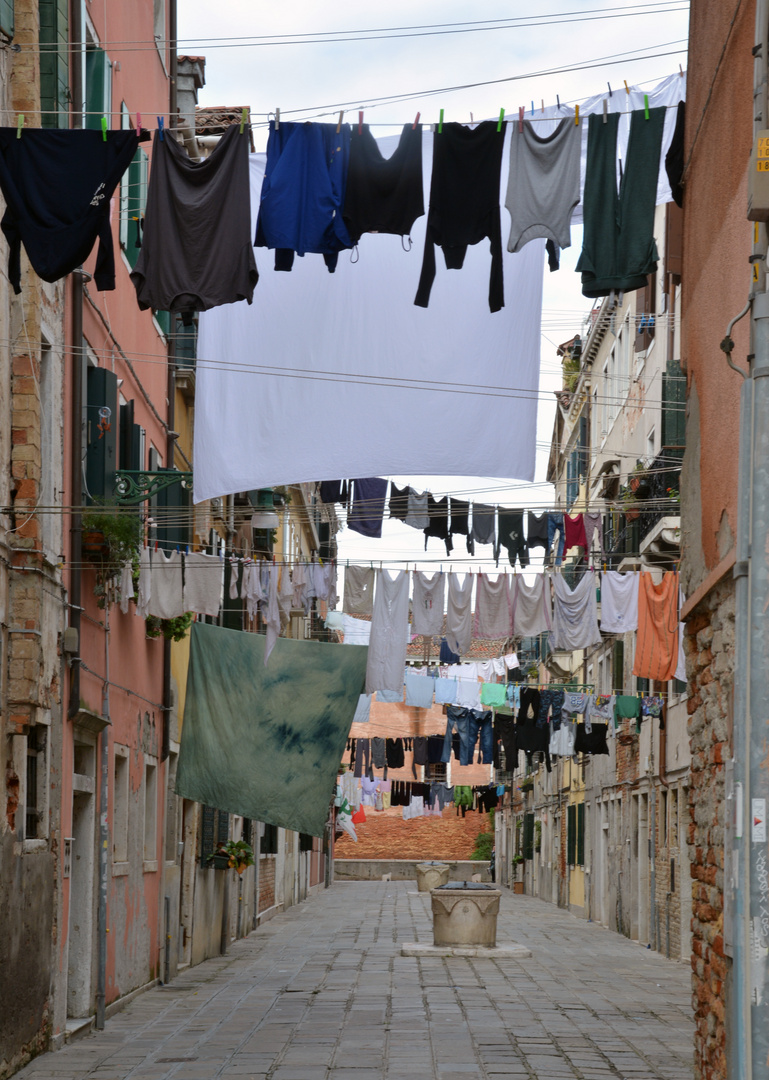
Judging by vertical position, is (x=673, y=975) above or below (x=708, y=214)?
below

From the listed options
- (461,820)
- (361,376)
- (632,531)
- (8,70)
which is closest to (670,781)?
(632,531)

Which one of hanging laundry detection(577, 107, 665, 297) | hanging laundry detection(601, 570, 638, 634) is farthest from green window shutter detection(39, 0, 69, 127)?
hanging laundry detection(601, 570, 638, 634)

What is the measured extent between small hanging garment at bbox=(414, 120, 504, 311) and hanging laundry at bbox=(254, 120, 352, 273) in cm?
58

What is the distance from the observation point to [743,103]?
7.85 metres

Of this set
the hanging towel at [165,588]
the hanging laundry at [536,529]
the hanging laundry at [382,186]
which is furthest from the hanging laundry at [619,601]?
the hanging laundry at [382,186]

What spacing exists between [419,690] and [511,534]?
14795 millimetres

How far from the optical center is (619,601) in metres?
18.8

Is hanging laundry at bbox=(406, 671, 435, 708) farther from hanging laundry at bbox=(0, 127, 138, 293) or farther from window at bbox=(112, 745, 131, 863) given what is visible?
hanging laundry at bbox=(0, 127, 138, 293)

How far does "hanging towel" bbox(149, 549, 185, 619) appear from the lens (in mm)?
14876

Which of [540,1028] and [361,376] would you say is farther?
[540,1028]

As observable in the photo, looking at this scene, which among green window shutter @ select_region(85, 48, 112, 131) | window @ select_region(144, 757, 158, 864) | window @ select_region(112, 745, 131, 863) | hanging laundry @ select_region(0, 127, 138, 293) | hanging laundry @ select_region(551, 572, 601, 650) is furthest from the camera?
hanging laundry @ select_region(551, 572, 601, 650)

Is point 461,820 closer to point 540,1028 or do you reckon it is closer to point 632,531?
point 632,531

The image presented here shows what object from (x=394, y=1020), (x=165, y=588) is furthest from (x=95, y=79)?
(x=394, y=1020)

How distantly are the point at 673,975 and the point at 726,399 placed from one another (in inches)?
535
